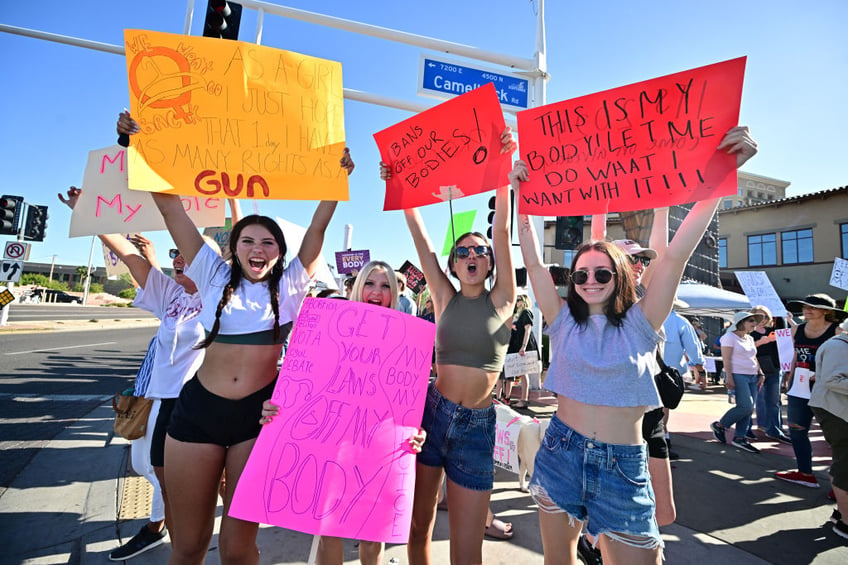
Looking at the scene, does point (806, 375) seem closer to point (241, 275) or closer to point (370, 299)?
point (370, 299)

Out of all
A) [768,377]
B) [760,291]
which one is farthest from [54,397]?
[760,291]

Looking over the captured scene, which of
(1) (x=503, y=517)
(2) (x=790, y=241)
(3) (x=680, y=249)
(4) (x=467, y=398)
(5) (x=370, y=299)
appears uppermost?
(2) (x=790, y=241)

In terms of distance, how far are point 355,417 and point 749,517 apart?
4.12 metres

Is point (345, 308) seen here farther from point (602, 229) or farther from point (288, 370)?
point (602, 229)

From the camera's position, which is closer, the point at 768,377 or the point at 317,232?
the point at 317,232

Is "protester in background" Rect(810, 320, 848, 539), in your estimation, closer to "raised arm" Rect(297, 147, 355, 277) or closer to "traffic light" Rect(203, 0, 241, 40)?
"raised arm" Rect(297, 147, 355, 277)

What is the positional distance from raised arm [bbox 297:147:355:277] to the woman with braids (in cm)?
10

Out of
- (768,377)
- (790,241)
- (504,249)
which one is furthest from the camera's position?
(790,241)

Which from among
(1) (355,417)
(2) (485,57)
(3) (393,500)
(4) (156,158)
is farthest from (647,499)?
(2) (485,57)

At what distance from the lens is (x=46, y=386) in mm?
8539

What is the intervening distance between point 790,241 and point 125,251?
2968 cm

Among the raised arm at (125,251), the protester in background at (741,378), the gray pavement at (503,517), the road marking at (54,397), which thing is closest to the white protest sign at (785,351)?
the protester in background at (741,378)

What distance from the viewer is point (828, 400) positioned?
3.75 m

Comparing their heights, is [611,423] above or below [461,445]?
above
